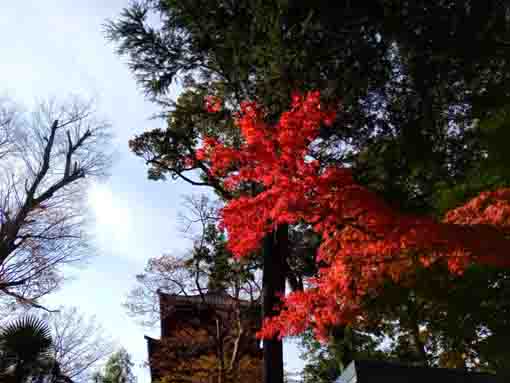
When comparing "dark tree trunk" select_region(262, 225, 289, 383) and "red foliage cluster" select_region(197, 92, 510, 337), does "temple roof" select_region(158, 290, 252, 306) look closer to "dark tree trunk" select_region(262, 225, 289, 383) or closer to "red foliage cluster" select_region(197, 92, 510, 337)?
"dark tree trunk" select_region(262, 225, 289, 383)

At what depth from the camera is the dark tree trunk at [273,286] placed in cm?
941

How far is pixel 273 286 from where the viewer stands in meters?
10.0

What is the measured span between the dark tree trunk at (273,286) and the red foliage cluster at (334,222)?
0.73 meters

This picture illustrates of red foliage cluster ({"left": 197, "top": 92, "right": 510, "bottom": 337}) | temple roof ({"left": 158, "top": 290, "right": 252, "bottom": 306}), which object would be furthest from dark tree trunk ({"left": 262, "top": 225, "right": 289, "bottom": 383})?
temple roof ({"left": 158, "top": 290, "right": 252, "bottom": 306})

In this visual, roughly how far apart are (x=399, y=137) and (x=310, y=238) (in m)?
5.16

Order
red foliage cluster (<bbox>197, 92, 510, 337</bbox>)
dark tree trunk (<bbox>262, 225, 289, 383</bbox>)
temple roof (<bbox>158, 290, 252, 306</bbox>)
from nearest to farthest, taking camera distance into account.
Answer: red foliage cluster (<bbox>197, 92, 510, 337</bbox>), dark tree trunk (<bbox>262, 225, 289, 383</bbox>), temple roof (<bbox>158, 290, 252, 306</bbox>)

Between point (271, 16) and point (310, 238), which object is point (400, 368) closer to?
point (271, 16)

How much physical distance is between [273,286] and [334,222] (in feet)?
9.01

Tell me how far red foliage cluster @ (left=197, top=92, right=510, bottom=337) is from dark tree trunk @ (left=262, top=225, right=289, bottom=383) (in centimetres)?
73

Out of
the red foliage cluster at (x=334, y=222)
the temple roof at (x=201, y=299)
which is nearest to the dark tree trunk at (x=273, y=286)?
the red foliage cluster at (x=334, y=222)

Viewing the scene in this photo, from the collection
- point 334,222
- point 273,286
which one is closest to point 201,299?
point 273,286

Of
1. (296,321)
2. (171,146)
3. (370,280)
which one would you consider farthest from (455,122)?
(171,146)

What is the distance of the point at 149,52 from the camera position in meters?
11.6

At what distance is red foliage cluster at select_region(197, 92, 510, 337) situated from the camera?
735 centimetres
